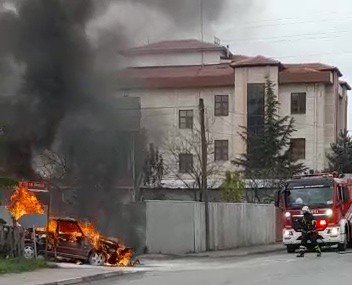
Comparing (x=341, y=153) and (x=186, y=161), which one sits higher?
(x=341, y=153)

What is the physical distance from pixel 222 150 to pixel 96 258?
37.6 meters

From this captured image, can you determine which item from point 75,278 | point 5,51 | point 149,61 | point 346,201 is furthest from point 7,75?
point 346,201

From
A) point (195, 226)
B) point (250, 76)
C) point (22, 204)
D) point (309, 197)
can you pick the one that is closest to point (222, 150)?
point (250, 76)

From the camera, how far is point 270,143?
175 ft

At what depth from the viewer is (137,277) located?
1672 cm

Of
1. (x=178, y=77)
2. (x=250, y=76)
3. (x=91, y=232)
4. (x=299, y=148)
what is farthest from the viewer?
(x=299, y=148)

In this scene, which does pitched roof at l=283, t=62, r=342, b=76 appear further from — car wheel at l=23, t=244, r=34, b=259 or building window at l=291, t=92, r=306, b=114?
car wheel at l=23, t=244, r=34, b=259

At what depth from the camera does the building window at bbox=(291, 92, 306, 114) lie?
188 ft

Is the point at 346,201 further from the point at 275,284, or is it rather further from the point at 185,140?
the point at 185,140

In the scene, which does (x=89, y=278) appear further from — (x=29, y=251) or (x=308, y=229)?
(x=308, y=229)

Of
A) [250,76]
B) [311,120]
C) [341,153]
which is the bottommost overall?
[341,153]

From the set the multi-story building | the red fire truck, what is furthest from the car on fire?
the multi-story building

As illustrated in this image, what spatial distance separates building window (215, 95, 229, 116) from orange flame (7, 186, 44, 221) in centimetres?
3741

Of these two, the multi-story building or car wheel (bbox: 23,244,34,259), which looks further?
the multi-story building
